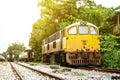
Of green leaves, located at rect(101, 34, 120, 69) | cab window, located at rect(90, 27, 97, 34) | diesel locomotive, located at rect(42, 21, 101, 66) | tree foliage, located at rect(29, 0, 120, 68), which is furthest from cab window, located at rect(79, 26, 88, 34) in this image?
tree foliage, located at rect(29, 0, 120, 68)

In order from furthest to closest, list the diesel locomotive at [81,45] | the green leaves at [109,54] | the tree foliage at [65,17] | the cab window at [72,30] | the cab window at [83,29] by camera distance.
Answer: the tree foliage at [65,17] < the cab window at [83,29] < the cab window at [72,30] < the diesel locomotive at [81,45] < the green leaves at [109,54]

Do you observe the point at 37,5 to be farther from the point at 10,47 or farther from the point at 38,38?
the point at 10,47

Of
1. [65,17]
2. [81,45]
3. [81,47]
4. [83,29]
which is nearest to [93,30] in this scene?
[83,29]

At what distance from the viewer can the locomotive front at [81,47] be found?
2155cm

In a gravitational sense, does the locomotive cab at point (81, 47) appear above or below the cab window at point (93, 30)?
below

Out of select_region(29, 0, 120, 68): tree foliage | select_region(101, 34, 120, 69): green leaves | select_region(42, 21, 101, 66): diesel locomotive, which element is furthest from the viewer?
select_region(29, 0, 120, 68): tree foliage

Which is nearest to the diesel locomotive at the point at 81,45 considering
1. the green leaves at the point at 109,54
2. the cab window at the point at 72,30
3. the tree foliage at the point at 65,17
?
the cab window at the point at 72,30

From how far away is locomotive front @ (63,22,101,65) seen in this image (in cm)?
2155

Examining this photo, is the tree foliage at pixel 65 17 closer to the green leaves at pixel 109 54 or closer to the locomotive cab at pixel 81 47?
the green leaves at pixel 109 54

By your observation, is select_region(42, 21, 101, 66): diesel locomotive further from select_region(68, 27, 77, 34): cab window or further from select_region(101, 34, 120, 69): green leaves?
select_region(101, 34, 120, 69): green leaves

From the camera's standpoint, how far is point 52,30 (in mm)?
43719

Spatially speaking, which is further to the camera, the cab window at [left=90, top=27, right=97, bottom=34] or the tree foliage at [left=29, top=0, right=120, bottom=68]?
the tree foliage at [left=29, top=0, right=120, bottom=68]

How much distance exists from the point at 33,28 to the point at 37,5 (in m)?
6.96

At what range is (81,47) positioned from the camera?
21906 mm
